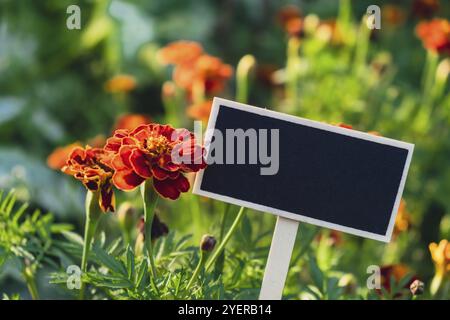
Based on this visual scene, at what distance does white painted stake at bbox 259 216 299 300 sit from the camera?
34.9 inches

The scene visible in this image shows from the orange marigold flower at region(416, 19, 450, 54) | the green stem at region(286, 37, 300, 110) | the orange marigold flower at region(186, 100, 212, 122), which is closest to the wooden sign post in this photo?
the orange marigold flower at region(186, 100, 212, 122)

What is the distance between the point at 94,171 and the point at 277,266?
217mm

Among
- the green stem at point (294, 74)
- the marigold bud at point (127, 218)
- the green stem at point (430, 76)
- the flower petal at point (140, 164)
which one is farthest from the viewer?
the green stem at point (294, 74)

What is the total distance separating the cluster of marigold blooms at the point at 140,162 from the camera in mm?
842

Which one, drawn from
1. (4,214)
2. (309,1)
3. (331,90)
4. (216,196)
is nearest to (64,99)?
(331,90)

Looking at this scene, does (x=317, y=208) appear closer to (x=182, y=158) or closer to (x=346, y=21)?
(x=182, y=158)

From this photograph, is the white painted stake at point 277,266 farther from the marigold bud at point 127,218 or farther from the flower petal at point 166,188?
the marigold bud at point 127,218

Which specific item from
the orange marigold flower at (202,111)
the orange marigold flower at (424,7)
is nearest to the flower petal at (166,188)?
the orange marigold flower at (202,111)

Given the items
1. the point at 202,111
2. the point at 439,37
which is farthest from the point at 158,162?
the point at 439,37

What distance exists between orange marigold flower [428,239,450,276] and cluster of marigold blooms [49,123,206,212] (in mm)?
363

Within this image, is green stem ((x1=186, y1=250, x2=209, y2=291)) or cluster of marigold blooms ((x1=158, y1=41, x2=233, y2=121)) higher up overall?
cluster of marigold blooms ((x1=158, y1=41, x2=233, y2=121))

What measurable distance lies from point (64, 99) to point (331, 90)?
2.68 feet

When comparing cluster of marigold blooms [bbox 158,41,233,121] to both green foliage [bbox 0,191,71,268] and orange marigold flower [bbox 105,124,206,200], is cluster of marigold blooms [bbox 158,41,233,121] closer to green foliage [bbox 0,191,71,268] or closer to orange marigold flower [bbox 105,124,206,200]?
green foliage [bbox 0,191,71,268]

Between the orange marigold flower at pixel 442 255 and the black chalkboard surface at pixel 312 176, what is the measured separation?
0.19m
